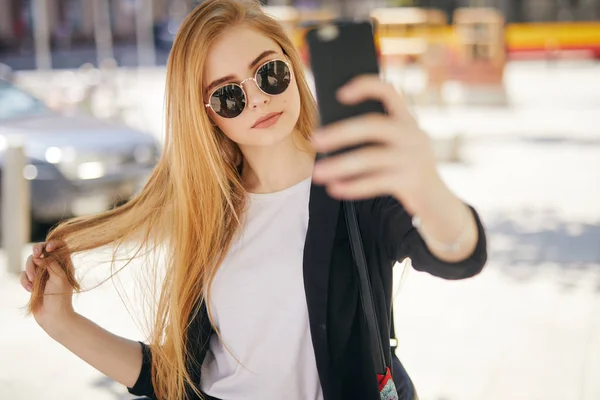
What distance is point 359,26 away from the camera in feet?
3.73

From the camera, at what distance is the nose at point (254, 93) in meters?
1.80

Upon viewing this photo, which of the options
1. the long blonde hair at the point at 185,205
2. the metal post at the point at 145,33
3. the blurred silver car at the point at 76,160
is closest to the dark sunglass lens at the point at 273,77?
the long blonde hair at the point at 185,205

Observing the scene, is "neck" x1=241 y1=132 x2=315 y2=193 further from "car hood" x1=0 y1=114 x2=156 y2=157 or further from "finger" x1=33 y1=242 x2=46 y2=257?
"car hood" x1=0 y1=114 x2=156 y2=157

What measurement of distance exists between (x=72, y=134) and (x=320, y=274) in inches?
229

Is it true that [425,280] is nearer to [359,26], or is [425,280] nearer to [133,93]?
[359,26]

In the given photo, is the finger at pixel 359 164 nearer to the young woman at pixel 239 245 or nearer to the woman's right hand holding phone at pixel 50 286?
the young woman at pixel 239 245

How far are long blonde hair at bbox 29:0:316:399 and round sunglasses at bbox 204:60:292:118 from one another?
0.18 feet

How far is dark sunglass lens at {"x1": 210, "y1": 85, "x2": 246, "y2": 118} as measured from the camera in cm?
181

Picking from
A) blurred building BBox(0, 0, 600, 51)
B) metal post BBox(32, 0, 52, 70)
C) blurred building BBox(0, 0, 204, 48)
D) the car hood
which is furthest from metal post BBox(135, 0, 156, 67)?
the car hood

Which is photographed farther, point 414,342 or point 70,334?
point 414,342

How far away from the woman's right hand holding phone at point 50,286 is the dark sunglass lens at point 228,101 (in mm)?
587

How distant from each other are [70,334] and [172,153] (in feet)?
1.83

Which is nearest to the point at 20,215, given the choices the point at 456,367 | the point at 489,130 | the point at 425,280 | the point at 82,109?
the point at 425,280

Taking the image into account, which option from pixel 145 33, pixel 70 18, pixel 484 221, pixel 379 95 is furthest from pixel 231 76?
pixel 70 18
